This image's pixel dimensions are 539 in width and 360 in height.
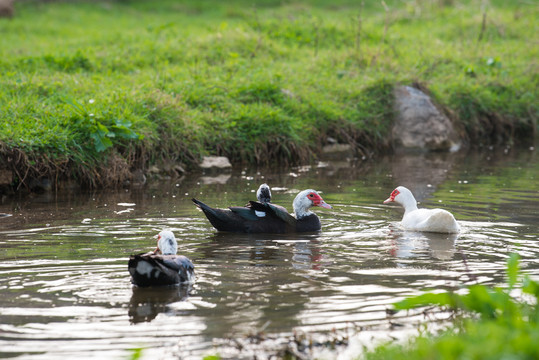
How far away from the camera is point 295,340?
4500mm

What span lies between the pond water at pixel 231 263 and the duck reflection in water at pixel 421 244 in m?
0.03

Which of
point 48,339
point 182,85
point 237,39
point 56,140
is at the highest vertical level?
point 237,39

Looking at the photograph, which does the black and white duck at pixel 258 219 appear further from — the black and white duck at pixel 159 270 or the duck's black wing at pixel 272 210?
the black and white duck at pixel 159 270

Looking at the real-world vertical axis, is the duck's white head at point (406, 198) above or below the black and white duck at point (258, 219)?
above

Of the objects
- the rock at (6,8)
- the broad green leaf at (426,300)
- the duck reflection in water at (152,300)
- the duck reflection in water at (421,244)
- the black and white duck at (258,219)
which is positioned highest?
the rock at (6,8)

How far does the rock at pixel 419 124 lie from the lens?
15094 millimetres

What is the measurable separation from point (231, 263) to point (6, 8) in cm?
1712

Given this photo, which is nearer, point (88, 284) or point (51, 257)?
point (88, 284)

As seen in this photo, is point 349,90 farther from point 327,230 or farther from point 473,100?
point 327,230

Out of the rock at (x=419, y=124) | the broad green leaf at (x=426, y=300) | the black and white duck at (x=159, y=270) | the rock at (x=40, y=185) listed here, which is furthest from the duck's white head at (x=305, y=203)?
the rock at (x=419, y=124)

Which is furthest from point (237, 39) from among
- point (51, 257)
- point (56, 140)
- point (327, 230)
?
point (51, 257)

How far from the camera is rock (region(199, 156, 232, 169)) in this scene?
12.1 m

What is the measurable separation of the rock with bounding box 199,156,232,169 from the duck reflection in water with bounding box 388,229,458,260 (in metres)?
4.44

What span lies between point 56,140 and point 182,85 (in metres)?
3.71
